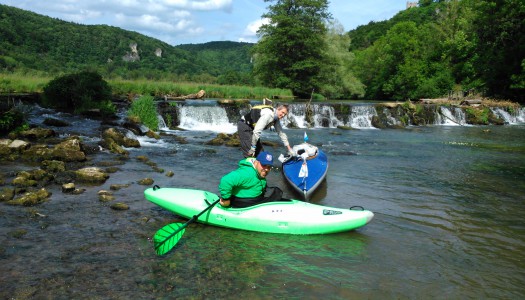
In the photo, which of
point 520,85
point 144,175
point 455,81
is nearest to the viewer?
point 144,175

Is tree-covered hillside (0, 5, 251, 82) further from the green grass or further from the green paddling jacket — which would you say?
the green paddling jacket

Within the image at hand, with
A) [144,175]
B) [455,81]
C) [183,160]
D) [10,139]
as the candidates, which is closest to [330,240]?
[144,175]

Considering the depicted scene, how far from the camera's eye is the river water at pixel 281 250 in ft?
13.1

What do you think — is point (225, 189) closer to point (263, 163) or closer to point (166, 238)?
point (263, 163)

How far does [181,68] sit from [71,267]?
7723cm

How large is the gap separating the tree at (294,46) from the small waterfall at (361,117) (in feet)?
42.2

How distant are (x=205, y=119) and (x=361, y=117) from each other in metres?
9.15

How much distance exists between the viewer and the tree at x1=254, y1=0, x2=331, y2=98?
3494 cm

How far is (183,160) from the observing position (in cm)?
1054

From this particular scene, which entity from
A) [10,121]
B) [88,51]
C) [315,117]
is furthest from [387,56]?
[88,51]

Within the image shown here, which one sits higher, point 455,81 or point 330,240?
point 455,81

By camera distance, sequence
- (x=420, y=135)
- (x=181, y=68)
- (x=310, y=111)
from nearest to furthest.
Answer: (x=420, y=135) → (x=310, y=111) → (x=181, y=68)

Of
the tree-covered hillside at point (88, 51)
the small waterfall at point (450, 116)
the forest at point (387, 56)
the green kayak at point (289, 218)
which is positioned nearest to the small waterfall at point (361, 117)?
the small waterfall at point (450, 116)

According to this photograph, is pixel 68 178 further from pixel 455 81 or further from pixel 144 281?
pixel 455 81
